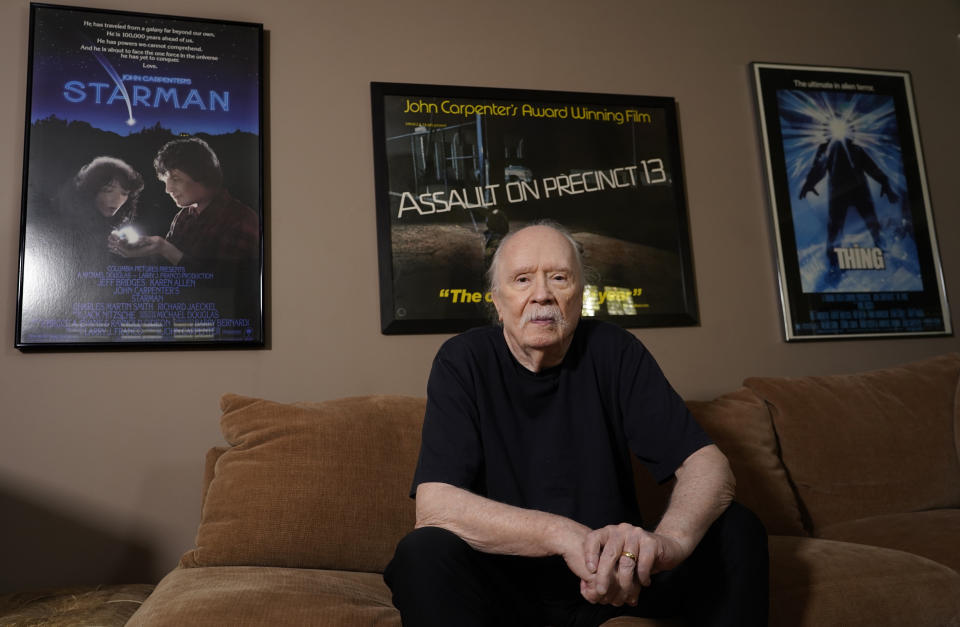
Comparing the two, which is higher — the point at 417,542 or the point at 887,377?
the point at 887,377

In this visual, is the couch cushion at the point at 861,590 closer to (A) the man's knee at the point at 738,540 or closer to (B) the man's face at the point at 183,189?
(A) the man's knee at the point at 738,540

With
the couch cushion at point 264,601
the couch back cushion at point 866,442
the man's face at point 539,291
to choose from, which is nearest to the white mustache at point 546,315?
the man's face at point 539,291

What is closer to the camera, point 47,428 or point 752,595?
point 752,595

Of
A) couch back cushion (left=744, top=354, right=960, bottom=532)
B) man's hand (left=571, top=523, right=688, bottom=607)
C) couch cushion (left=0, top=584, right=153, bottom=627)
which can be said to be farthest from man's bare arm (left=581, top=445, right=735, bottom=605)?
couch cushion (left=0, top=584, right=153, bottom=627)

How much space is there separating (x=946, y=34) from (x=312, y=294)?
9.42 feet

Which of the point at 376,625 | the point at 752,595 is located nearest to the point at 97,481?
the point at 376,625

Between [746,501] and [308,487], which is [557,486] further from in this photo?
[746,501]

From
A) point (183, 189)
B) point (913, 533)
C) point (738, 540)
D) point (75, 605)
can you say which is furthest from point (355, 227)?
point (913, 533)

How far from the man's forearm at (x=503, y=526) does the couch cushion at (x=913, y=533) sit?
40.9 inches

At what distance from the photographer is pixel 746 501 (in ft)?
6.34

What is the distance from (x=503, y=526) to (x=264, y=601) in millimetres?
474

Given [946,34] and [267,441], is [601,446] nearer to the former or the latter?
[267,441]

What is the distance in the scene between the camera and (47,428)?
2.00 m

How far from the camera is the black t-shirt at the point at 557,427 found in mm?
1408
